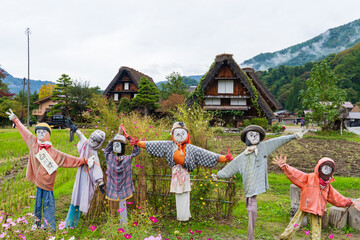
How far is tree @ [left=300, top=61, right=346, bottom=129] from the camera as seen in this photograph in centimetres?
1538

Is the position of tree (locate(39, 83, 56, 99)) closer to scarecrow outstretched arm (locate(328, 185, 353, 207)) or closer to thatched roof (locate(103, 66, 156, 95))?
thatched roof (locate(103, 66, 156, 95))

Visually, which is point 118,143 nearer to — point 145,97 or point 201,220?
point 201,220

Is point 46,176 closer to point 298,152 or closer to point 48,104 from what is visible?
point 298,152

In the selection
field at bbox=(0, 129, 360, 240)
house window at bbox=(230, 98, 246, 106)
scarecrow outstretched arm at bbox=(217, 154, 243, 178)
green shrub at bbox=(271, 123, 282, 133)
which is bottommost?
field at bbox=(0, 129, 360, 240)

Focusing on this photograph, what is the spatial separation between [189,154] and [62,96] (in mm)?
23030

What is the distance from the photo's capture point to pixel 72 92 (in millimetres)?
22000

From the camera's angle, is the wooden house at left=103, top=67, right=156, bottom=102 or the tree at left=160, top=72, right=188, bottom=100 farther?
the tree at left=160, top=72, right=188, bottom=100

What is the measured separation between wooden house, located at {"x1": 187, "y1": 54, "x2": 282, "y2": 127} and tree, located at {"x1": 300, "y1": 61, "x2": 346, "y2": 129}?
2961mm

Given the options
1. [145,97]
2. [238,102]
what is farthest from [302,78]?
[145,97]

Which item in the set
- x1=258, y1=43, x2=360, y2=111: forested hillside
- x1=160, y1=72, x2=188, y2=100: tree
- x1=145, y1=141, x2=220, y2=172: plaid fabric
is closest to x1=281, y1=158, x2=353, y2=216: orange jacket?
x1=145, y1=141, x2=220, y2=172: plaid fabric

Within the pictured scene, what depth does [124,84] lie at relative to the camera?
26.0 metres

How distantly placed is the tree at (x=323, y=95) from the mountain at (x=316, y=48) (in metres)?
125

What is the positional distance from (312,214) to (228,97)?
1609cm

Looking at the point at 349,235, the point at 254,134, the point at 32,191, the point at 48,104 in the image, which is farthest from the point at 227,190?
the point at 48,104
